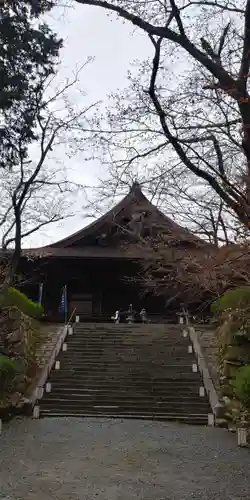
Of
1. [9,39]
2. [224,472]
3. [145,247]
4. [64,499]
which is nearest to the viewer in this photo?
[64,499]

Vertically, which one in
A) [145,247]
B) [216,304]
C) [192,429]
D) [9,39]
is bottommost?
[192,429]

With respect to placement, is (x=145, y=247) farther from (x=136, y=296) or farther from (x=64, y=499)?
(x=64, y=499)

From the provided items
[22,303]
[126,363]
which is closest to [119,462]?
[126,363]

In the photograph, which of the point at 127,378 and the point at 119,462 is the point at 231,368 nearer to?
the point at 127,378

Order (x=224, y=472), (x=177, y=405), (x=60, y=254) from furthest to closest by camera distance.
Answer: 1. (x=60, y=254)
2. (x=177, y=405)
3. (x=224, y=472)

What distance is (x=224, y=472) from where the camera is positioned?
309 inches

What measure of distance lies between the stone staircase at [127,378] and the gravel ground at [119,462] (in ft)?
5.36

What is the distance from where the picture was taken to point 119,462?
8.31m

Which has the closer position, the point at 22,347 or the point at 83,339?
the point at 22,347

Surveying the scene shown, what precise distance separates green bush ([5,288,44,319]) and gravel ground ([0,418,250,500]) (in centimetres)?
658

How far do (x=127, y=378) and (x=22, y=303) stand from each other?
20.3ft

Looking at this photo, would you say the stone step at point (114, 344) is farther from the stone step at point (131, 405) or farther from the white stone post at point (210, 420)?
the white stone post at point (210, 420)

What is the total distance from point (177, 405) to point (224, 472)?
21.7 ft

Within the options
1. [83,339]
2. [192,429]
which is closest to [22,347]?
[83,339]
